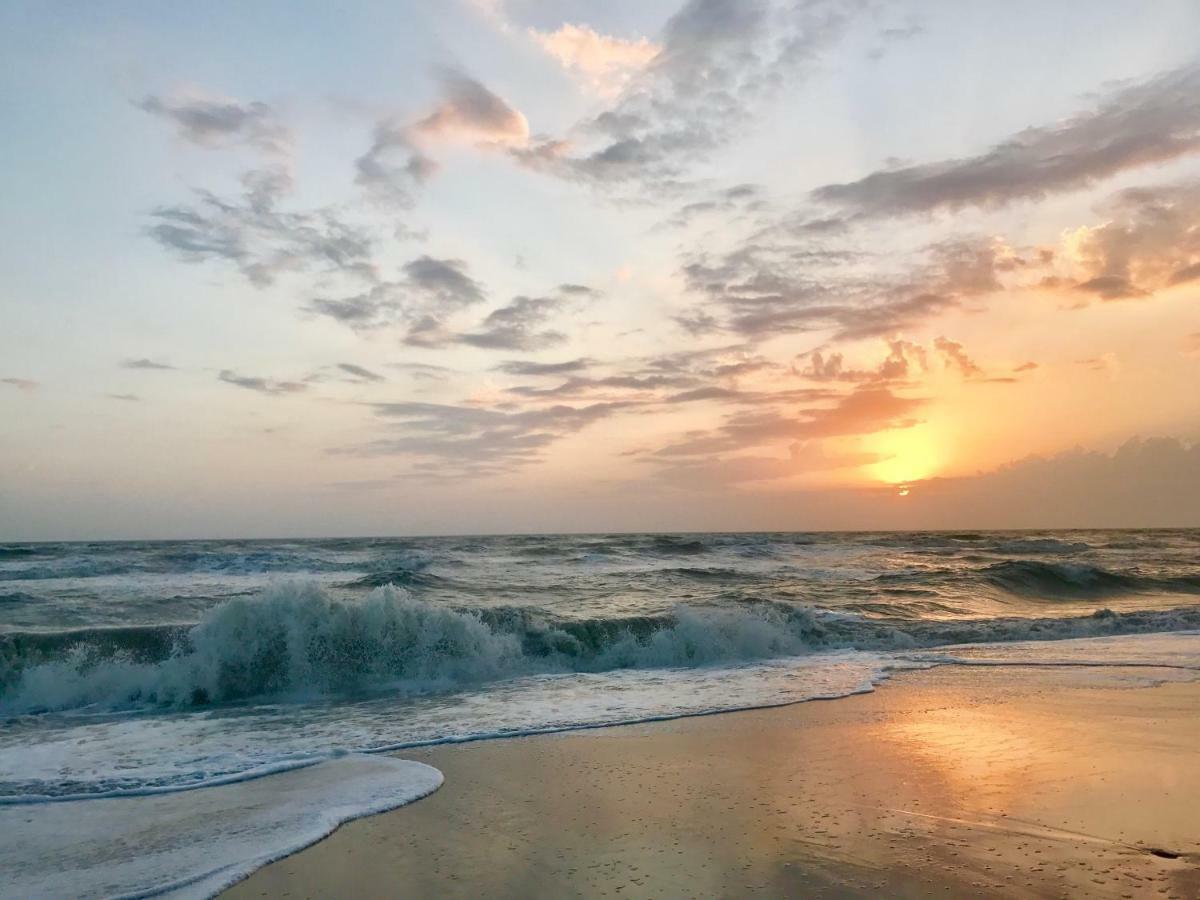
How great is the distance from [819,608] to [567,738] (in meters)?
12.7

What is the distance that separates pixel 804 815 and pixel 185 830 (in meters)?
4.47

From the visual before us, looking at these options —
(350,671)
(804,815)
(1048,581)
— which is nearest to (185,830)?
(804,815)

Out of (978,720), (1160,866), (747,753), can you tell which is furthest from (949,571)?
(1160,866)

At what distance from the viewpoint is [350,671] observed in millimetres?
12898

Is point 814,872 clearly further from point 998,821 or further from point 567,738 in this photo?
point 567,738

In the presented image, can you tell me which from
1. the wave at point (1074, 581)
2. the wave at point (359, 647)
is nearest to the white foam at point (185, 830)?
the wave at point (359, 647)

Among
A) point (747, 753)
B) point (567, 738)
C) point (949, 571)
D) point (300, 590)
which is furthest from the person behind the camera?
point (949, 571)

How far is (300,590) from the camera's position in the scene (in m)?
14.0

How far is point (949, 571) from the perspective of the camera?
1225 inches

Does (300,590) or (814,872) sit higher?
(300,590)

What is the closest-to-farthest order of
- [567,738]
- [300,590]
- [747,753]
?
1. [747,753]
2. [567,738]
3. [300,590]

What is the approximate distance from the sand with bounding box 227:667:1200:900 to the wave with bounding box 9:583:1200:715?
17.2 ft

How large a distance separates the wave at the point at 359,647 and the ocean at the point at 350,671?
0.13 feet

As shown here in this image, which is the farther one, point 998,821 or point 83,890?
point 998,821
